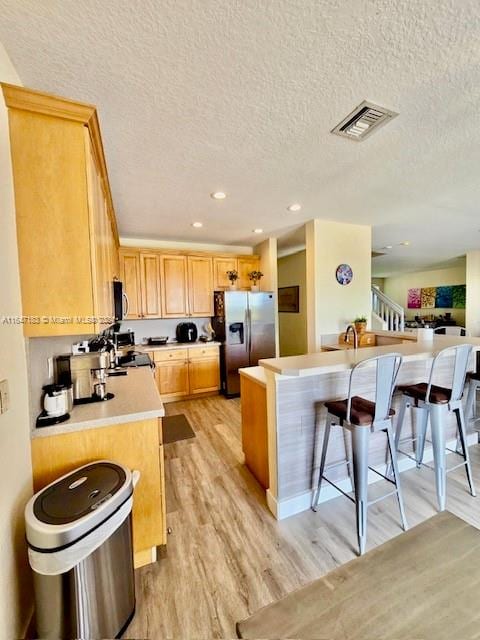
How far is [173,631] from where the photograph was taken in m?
1.25

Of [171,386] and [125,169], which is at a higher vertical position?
[125,169]

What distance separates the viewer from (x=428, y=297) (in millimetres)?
9242

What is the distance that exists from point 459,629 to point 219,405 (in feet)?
11.5

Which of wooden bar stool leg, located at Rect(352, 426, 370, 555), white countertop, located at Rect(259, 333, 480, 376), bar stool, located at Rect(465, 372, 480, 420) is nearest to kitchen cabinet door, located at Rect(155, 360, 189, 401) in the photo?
white countertop, located at Rect(259, 333, 480, 376)

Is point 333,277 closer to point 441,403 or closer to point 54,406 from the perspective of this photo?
point 441,403

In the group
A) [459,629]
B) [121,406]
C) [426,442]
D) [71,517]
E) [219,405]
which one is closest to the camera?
[459,629]

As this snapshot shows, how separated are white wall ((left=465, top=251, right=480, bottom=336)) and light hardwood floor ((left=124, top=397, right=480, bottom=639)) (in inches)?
211

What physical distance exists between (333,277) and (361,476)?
2.99 m

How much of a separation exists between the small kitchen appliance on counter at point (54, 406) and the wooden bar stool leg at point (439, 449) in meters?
2.46

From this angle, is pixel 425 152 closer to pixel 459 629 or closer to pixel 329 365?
pixel 329 365

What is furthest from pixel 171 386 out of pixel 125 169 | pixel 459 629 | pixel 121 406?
pixel 459 629

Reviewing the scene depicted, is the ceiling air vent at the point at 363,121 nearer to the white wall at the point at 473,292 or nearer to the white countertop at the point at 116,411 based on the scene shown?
the white countertop at the point at 116,411

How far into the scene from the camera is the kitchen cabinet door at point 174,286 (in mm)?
4496

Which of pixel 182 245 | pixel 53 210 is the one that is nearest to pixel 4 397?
pixel 53 210
